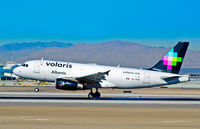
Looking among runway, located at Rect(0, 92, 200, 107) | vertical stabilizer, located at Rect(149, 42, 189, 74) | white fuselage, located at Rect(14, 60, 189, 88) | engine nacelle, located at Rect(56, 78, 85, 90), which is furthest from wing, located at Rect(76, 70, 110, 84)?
vertical stabilizer, located at Rect(149, 42, 189, 74)

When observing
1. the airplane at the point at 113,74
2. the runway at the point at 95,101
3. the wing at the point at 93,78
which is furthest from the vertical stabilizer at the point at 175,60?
the wing at the point at 93,78

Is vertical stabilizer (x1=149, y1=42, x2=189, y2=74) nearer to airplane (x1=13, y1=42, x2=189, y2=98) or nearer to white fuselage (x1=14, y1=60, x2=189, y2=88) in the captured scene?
airplane (x1=13, y1=42, x2=189, y2=98)

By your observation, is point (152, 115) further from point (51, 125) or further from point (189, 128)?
point (51, 125)

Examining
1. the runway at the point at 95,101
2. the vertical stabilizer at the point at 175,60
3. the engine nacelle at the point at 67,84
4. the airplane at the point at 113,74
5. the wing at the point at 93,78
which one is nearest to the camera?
the runway at the point at 95,101

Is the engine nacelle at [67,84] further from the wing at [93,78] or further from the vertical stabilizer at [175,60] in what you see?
the vertical stabilizer at [175,60]

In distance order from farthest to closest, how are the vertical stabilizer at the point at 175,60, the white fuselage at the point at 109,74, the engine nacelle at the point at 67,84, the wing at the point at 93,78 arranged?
1. the vertical stabilizer at the point at 175,60
2. the white fuselage at the point at 109,74
3. the wing at the point at 93,78
4. the engine nacelle at the point at 67,84

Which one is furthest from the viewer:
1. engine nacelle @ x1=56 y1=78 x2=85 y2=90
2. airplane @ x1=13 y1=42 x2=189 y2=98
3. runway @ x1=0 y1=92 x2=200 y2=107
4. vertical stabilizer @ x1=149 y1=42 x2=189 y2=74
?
vertical stabilizer @ x1=149 y1=42 x2=189 y2=74

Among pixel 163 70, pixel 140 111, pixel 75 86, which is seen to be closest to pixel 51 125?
pixel 140 111

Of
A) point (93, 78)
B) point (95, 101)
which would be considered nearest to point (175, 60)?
point (93, 78)

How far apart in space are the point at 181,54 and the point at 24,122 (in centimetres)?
3062

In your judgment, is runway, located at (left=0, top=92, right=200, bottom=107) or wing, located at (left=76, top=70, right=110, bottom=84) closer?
runway, located at (left=0, top=92, right=200, bottom=107)

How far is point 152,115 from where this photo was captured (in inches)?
1206

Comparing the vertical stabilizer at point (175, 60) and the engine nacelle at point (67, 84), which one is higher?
the vertical stabilizer at point (175, 60)

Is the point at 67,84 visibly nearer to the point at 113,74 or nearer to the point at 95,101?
the point at 95,101
